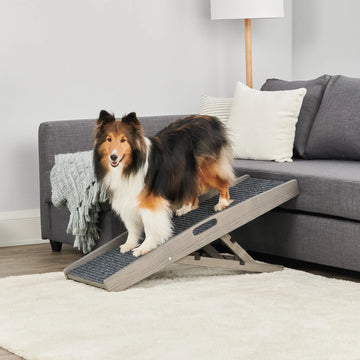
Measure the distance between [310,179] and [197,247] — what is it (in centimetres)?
60

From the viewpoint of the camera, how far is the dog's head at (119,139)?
3.12 meters

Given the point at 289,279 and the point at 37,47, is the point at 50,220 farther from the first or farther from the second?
the point at 289,279

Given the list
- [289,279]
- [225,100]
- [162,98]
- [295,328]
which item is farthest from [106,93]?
[295,328]

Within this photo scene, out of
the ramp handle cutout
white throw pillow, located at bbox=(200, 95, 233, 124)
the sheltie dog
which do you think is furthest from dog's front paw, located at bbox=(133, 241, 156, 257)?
white throw pillow, located at bbox=(200, 95, 233, 124)

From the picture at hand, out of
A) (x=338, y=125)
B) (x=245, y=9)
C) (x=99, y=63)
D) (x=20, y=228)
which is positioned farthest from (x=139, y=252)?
(x=245, y=9)

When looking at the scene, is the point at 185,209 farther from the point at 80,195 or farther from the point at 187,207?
the point at 80,195

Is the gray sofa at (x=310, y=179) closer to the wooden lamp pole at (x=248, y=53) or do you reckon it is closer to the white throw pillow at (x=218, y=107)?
the white throw pillow at (x=218, y=107)

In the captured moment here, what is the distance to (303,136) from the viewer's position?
13.1ft

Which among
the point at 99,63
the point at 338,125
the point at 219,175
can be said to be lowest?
the point at 219,175

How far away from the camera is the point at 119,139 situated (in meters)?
3.12

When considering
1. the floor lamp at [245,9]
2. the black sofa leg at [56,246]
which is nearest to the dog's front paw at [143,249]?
the black sofa leg at [56,246]

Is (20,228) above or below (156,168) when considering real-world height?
below

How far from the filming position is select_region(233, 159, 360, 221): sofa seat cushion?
3205mm

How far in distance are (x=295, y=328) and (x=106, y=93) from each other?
2.45 metres
